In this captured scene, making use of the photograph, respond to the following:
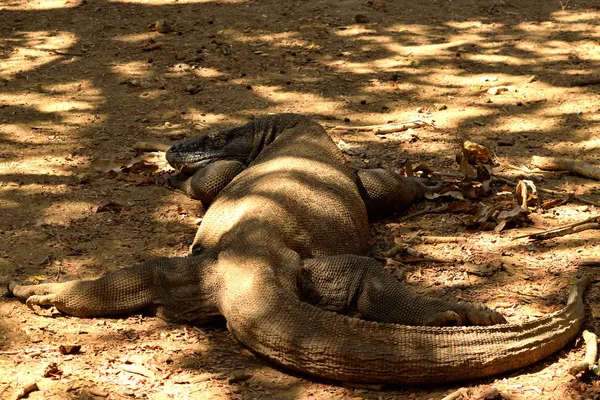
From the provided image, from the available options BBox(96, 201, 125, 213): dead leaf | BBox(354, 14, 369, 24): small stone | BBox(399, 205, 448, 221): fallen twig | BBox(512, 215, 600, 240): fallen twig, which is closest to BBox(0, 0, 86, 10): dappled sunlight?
BBox(354, 14, 369, 24): small stone

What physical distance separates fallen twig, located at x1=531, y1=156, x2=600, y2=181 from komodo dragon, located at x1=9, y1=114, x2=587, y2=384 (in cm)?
98

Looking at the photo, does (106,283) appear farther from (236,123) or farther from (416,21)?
(416,21)

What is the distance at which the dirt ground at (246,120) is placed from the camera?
3.66m

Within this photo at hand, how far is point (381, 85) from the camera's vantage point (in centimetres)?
738

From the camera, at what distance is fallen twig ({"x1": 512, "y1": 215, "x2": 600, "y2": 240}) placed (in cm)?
470

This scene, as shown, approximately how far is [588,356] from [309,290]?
49.1 inches

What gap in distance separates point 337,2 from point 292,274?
5980mm

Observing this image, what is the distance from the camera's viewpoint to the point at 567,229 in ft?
15.5

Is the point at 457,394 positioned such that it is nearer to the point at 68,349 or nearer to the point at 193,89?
the point at 68,349

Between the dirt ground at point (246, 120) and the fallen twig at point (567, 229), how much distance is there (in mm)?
42

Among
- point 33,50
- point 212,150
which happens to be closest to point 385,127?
point 212,150

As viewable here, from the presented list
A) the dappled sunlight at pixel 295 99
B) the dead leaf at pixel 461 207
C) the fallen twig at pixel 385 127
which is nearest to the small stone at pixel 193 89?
the dappled sunlight at pixel 295 99

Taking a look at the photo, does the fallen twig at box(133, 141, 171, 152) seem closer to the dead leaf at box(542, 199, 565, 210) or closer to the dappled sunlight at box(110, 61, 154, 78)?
the dappled sunlight at box(110, 61, 154, 78)

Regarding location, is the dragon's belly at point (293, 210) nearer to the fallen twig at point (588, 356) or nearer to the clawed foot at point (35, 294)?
the clawed foot at point (35, 294)
